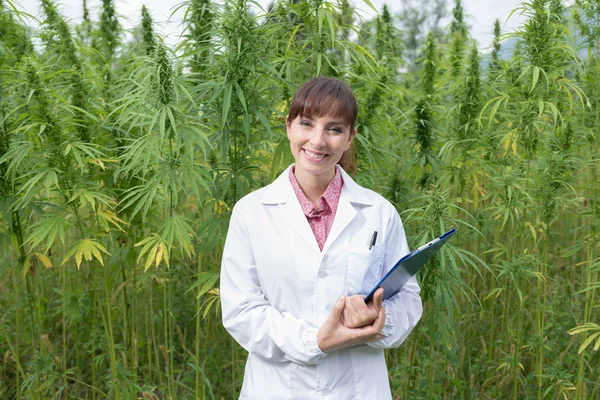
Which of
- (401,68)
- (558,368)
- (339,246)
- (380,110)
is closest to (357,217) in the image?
(339,246)

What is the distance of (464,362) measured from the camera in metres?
3.59

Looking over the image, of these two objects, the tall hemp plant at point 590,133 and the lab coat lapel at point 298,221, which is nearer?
the lab coat lapel at point 298,221

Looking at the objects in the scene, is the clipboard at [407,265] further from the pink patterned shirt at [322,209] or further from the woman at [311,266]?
the pink patterned shirt at [322,209]

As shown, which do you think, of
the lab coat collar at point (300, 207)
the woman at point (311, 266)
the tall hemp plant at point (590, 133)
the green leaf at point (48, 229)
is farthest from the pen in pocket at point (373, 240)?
the tall hemp plant at point (590, 133)

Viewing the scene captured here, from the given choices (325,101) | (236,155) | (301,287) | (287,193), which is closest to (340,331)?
(301,287)

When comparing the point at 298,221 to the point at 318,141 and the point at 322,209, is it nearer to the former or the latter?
the point at 322,209

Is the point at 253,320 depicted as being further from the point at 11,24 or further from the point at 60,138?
the point at 11,24

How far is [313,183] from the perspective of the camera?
6.09ft

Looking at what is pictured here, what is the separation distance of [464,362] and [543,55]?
182 cm

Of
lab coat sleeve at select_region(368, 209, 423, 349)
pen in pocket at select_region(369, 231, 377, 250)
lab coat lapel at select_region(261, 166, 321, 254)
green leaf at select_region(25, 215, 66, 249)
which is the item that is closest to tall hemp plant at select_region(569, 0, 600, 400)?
lab coat sleeve at select_region(368, 209, 423, 349)

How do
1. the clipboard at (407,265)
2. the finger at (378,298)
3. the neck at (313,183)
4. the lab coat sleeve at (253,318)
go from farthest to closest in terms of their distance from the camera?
the neck at (313,183)
the lab coat sleeve at (253,318)
the finger at (378,298)
the clipboard at (407,265)

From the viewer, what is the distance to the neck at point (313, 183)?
1846 mm

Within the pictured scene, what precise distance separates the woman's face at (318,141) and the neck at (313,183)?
34 millimetres

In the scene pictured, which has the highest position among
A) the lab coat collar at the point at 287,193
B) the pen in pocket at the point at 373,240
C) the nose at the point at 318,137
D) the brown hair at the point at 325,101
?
the brown hair at the point at 325,101
